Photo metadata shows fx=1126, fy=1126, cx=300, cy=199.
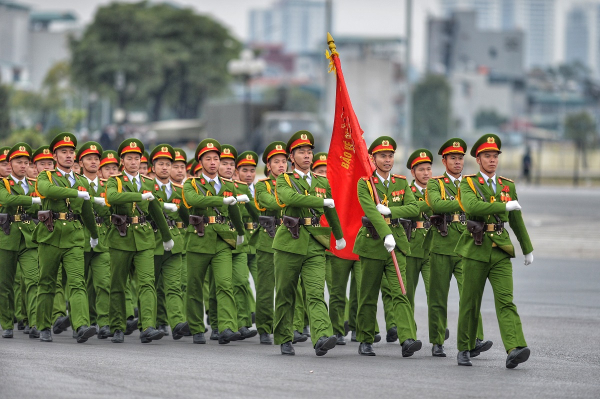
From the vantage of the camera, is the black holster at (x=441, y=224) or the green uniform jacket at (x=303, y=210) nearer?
the green uniform jacket at (x=303, y=210)

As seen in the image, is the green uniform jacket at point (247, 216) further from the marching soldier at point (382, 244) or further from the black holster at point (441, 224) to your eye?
the black holster at point (441, 224)

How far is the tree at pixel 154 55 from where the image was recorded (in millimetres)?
78750

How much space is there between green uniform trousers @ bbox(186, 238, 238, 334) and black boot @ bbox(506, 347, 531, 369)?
9.76 feet

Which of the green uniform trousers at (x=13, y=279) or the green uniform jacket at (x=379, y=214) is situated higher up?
the green uniform jacket at (x=379, y=214)

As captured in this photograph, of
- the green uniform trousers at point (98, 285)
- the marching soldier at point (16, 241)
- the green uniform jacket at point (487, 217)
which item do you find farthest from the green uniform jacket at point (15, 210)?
the green uniform jacket at point (487, 217)

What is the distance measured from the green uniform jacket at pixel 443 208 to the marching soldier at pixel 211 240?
6.38 ft

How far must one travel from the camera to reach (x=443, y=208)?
10.4m

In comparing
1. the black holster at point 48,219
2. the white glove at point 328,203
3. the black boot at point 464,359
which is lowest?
the black boot at point 464,359

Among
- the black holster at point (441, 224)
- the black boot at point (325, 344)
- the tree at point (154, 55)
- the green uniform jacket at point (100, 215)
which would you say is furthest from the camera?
the tree at point (154, 55)

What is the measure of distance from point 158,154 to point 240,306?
5.91 ft

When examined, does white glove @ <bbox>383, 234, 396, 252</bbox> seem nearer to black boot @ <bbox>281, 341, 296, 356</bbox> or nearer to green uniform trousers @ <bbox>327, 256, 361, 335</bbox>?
black boot @ <bbox>281, 341, 296, 356</bbox>

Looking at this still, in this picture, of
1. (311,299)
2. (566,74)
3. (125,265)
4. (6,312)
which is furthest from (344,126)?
(566,74)

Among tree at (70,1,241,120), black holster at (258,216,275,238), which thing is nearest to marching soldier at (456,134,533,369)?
black holster at (258,216,275,238)

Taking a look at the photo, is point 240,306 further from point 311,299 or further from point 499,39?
point 499,39
